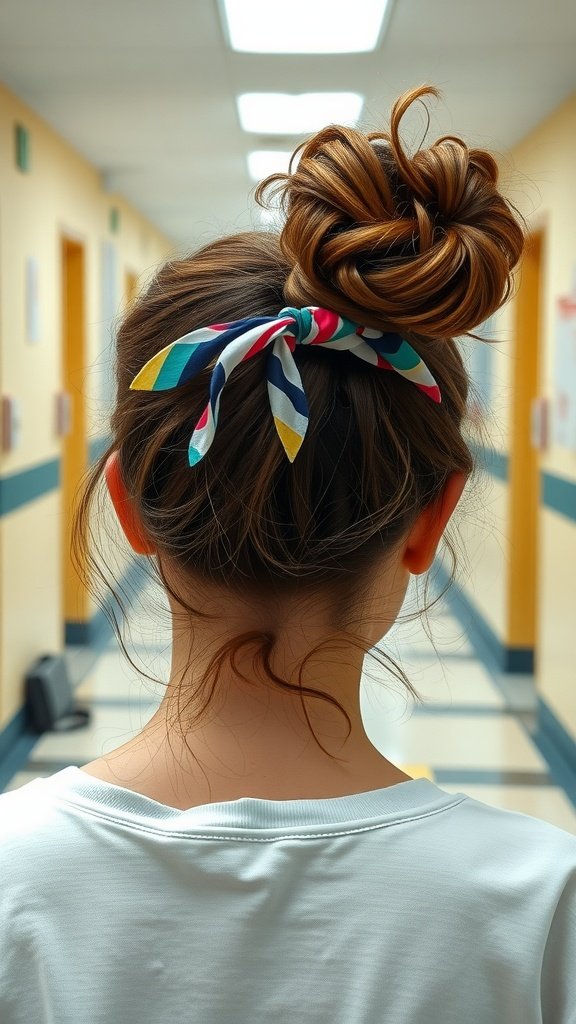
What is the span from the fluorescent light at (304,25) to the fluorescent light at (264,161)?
1644 mm

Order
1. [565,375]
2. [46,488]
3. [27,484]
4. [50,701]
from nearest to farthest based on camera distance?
[565,375], [50,701], [27,484], [46,488]

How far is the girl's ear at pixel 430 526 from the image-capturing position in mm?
797

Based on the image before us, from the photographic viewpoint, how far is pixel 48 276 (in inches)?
183

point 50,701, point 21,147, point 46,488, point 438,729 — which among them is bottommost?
point 438,729

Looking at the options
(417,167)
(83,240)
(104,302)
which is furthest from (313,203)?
(104,302)

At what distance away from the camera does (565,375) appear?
157 inches

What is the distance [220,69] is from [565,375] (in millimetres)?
1675

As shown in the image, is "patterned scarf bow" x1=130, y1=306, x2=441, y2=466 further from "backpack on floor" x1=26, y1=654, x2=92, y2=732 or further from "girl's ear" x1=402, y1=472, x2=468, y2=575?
"backpack on floor" x1=26, y1=654, x2=92, y2=732

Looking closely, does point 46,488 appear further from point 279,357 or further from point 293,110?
point 279,357

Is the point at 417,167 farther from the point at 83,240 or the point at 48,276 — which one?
the point at 83,240

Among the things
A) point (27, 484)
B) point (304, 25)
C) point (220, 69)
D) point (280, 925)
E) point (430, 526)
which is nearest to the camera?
point (280, 925)

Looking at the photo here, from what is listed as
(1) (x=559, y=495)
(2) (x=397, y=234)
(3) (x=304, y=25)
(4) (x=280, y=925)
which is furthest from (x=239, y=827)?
(1) (x=559, y=495)

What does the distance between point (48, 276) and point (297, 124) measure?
127cm

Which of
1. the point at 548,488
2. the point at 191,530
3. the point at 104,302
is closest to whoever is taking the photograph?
the point at 191,530
